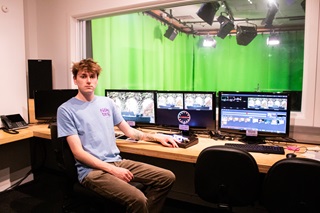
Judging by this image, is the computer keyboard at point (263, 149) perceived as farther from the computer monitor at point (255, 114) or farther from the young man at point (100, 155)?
the young man at point (100, 155)

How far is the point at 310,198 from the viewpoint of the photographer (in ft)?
4.56

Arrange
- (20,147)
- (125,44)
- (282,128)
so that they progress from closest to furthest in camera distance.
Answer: (282,128), (20,147), (125,44)

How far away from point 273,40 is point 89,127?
13.3ft

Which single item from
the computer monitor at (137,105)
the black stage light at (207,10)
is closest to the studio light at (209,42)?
the black stage light at (207,10)

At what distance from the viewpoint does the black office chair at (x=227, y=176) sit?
5.08 feet

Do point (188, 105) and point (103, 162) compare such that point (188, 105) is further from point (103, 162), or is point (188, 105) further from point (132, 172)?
point (103, 162)

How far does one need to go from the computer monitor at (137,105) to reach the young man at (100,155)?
0.61 metres

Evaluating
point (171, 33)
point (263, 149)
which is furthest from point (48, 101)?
point (171, 33)

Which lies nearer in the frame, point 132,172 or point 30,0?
point 132,172

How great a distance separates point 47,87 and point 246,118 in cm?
241

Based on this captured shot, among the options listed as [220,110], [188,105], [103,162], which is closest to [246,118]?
[220,110]

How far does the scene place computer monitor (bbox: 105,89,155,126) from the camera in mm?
2646

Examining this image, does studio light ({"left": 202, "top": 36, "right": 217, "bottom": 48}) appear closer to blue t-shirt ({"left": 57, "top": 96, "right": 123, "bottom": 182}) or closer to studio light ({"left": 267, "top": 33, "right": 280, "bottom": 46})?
studio light ({"left": 267, "top": 33, "right": 280, "bottom": 46})

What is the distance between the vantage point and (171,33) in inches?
197
